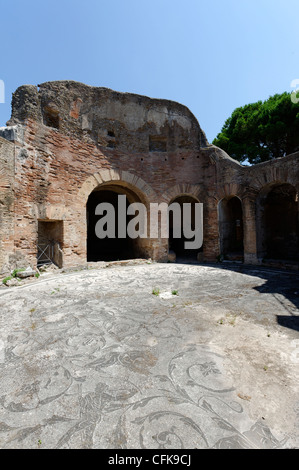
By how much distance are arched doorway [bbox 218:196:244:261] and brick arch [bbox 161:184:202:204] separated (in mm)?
1246

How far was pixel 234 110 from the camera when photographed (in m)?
19.0

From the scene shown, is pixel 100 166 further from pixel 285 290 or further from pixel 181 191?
pixel 285 290

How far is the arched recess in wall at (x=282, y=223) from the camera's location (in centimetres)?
1020

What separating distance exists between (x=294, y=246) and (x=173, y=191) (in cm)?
646

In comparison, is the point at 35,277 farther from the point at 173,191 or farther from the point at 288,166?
the point at 288,166

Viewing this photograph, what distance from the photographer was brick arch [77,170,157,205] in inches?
344

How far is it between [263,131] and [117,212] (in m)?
12.5

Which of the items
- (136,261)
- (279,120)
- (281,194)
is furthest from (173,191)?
(279,120)

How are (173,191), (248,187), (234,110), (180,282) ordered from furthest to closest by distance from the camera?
(234,110), (173,191), (248,187), (180,282)

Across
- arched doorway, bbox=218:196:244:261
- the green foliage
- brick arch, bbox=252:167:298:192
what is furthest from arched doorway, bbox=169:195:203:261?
the green foliage

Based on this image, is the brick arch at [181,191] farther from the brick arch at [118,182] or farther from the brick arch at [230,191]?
the brick arch at [230,191]

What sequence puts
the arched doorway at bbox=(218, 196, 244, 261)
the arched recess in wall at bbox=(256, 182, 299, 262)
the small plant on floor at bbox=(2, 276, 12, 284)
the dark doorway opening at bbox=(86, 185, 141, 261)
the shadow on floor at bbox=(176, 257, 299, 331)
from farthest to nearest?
1. the dark doorway opening at bbox=(86, 185, 141, 261)
2. the arched doorway at bbox=(218, 196, 244, 261)
3. the arched recess in wall at bbox=(256, 182, 299, 262)
4. the small plant on floor at bbox=(2, 276, 12, 284)
5. the shadow on floor at bbox=(176, 257, 299, 331)

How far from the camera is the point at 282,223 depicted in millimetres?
10922

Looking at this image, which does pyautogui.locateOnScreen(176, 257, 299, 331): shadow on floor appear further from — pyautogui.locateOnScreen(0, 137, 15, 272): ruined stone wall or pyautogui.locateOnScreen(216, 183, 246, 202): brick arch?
pyautogui.locateOnScreen(0, 137, 15, 272): ruined stone wall
